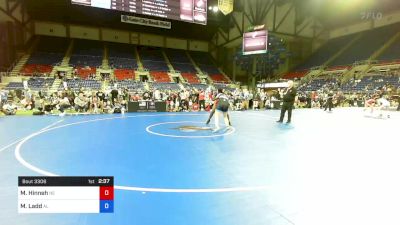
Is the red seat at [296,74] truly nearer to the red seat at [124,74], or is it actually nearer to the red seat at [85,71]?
the red seat at [124,74]

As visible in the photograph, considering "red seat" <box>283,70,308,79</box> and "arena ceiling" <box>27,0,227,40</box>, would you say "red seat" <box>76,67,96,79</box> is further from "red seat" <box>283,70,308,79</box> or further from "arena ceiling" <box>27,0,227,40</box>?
"red seat" <box>283,70,308,79</box>

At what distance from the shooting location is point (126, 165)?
4758 mm

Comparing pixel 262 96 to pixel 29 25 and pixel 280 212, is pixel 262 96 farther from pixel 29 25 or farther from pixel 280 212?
pixel 29 25

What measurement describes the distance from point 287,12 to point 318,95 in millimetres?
15437

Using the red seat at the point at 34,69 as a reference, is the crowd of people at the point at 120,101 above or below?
below
